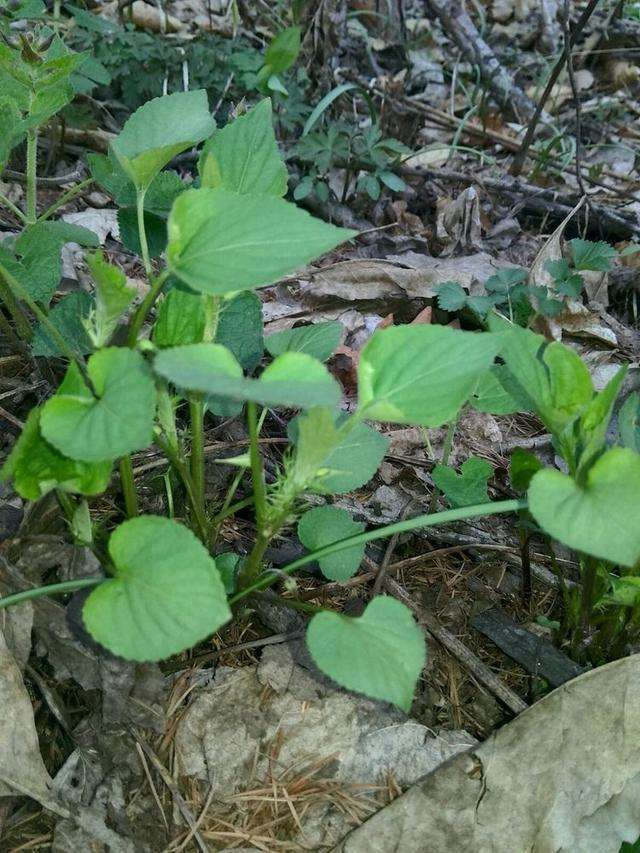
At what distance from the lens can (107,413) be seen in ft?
3.00

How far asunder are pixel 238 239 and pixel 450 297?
117 cm

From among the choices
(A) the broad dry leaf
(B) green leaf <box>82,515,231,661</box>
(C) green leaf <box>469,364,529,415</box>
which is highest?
(B) green leaf <box>82,515,231,661</box>

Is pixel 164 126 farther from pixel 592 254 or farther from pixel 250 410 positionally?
pixel 592 254

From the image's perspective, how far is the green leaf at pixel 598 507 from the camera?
0.88 meters

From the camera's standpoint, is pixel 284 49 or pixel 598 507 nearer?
pixel 598 507

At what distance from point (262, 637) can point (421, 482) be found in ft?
1.84

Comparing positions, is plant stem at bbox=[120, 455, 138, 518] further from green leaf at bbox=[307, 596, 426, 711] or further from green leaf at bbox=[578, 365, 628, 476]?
green leaf at bbox=[578, 365, 628, 476]

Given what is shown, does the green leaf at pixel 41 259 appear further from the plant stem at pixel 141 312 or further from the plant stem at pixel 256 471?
the plant stem at pixel 256 471

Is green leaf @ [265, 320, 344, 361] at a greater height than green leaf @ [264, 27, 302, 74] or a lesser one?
lesser

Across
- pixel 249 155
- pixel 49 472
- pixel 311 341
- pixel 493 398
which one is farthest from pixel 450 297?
pixel 49 472

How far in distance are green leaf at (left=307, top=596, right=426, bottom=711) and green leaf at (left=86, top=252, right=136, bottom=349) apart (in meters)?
0.48

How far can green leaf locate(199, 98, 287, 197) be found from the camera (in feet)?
3.90

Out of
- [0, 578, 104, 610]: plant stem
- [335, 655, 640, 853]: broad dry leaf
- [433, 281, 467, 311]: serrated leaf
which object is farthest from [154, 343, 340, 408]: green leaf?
[433, 281, 467, 311]: serrated leaf

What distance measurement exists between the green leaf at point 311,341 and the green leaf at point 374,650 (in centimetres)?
44
